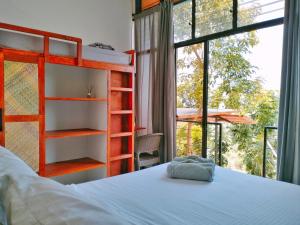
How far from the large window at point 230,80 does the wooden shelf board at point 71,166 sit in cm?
133

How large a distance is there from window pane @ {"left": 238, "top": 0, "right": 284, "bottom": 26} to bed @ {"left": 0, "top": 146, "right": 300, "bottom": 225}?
1784mm

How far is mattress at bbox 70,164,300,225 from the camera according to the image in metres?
1.20

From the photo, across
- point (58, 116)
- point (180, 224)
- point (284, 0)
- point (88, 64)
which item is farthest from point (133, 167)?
point (284, 0)

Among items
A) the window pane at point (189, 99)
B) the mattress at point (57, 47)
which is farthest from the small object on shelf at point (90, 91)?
the window pane at point (189, 99)

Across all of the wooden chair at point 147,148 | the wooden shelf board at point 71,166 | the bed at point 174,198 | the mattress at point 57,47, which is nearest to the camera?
the bed at point 174,198

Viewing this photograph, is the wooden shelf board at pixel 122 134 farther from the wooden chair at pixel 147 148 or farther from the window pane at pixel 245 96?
the window pane at pixel 245 96

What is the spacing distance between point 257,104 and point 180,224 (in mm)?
2088

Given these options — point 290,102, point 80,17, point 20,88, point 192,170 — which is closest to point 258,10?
point 290,102

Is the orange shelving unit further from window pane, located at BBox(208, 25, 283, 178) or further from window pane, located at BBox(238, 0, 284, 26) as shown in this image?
window pane, located at BBox(238, 0, 284, 26)

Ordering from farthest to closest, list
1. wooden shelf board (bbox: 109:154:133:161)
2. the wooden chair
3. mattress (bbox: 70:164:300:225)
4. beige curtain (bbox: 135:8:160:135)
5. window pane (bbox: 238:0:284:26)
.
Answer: beige curtain (bbox: 135:8:160:135) < the wooden chair < wooden shelf board (bbox: 109:154:133:161) < window pane (bbox: 238:0:284:26) < mattress (bbox: 70:164:300:225)

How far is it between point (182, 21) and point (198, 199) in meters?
2.71

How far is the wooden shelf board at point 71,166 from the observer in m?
2.55

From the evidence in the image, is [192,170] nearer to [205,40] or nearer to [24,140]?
[24,140]

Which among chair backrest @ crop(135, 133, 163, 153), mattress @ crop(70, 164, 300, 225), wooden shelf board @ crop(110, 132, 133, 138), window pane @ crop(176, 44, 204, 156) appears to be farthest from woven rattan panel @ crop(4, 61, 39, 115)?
window pane @ crop(176, 44, 204, 156)
